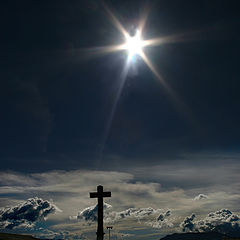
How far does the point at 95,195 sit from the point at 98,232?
2479 mm

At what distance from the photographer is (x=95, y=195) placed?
2116cm

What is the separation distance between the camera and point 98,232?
20000mm

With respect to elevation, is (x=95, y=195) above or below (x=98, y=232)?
above
